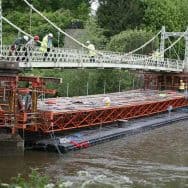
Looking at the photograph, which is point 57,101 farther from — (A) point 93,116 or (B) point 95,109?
(B) point 95,109

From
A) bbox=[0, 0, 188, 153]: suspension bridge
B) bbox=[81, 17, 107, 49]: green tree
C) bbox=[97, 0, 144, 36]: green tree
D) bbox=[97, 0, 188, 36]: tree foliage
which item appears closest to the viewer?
bbox=[0, 0, 188, 153]: suspension bridge

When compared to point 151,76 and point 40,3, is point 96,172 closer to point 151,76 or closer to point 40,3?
point 151,76

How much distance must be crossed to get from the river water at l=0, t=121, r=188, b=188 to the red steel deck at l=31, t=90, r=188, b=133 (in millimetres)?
1901

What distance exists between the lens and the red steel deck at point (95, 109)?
29.9m

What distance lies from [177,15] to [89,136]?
46.3 m

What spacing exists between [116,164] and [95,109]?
280 inches

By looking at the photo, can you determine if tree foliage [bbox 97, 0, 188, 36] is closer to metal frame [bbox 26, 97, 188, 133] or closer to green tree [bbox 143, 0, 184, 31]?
green tree [bbox 143, 0, 184, 31]

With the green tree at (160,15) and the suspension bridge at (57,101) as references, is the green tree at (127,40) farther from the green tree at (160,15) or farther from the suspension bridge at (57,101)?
the green tree at (160,15)

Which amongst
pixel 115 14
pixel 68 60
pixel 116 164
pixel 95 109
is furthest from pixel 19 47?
pixel 115 14

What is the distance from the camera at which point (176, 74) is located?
185 ft

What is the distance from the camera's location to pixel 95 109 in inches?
1324

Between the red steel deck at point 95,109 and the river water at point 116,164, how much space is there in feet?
6.24

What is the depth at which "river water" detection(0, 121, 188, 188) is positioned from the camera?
23.7 meters

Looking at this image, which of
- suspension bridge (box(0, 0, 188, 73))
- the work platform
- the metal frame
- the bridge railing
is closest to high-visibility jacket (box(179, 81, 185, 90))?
suspension bridge (box(0, 0, 188, 73))
